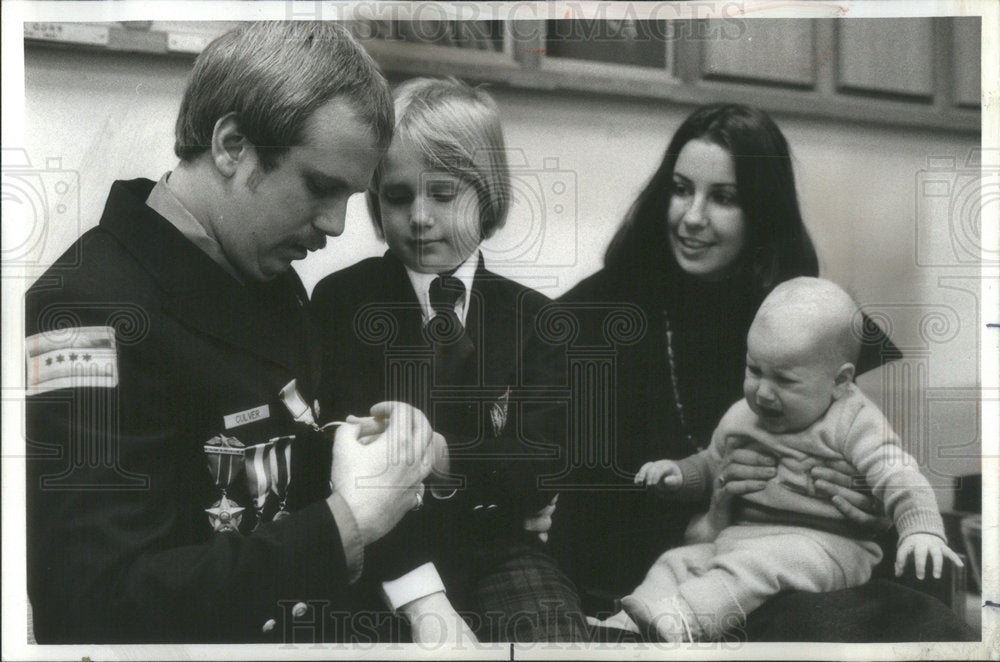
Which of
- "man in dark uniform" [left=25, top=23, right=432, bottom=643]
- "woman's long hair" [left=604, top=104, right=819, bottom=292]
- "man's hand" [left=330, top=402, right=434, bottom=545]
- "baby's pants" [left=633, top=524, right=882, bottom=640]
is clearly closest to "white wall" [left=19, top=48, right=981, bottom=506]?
"woman's long hair" [left=604, top=104, right=819, bottom=292]

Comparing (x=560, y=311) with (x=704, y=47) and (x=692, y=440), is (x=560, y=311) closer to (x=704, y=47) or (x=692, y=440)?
(x=692, y=440)

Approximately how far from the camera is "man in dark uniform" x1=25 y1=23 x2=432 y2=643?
3838 mm

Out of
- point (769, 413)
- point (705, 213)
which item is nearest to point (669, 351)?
point (769, 413)

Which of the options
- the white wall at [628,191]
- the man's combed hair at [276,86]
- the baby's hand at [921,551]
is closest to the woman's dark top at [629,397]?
the white wall at [628,191]

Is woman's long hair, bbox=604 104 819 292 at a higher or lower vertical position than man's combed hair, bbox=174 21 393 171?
lower

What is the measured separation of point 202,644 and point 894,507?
273cm

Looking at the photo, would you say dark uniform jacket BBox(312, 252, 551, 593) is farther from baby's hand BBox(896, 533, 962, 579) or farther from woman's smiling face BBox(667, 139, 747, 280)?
baby's hand BBox(896, 533, 962, 579)

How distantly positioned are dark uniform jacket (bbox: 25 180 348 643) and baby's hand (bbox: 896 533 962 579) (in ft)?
7.09

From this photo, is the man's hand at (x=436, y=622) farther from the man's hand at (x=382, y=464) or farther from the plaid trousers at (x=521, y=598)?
the man's hand at (x=382, y=464)

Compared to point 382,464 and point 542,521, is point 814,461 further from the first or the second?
point 382,464

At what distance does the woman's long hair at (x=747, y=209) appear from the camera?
4.06 metres

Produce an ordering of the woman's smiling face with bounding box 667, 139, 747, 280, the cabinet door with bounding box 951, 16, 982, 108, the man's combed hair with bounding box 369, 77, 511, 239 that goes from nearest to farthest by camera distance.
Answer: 1. the man's combed hair with bounding box 369, 77, 511, 239
2. the woman's smiling face with bounding box 667, 139, 747, 280
3. the cabinet door with bounding box 951, 16, 982, 108

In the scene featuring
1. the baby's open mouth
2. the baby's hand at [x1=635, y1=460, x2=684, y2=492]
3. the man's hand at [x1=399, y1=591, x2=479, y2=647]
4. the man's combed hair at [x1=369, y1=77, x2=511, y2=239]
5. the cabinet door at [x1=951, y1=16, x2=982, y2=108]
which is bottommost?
the man's hand at [x1=399, y1=591, x2=479, y2=647]

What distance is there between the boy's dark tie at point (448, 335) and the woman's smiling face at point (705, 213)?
34.6 inches
